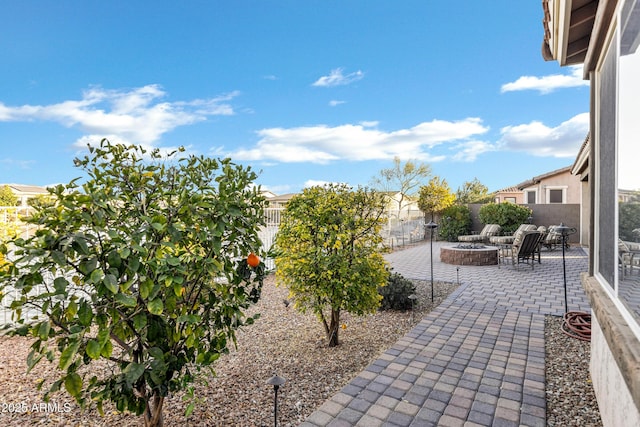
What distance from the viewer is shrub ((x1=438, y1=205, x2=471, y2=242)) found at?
16250mm

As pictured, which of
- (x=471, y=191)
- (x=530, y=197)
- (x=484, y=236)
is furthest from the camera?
(x=471, y=191)

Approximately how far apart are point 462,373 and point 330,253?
5.57 feet

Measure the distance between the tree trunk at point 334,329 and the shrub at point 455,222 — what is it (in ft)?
45.2

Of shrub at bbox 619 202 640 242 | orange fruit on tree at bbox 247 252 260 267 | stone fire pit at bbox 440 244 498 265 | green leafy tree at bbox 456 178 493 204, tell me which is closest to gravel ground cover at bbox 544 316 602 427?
shrub at bbox 619 202 640 242

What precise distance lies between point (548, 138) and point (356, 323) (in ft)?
146

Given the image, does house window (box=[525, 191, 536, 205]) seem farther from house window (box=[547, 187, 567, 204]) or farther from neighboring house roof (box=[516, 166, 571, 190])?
house window (box=[547, 187, 567, 204])

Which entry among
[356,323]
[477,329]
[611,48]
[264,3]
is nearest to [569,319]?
[477,329]

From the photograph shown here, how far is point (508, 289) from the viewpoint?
6547 millimetres

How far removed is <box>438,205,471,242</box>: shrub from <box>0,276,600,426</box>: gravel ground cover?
39.6 feet

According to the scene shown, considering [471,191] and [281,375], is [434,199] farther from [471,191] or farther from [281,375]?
[471,191]

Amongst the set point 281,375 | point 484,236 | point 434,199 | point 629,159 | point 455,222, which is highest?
point 434,199

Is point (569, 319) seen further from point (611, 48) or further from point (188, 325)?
point (188, 325)

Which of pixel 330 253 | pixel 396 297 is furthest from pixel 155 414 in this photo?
pixel 396 297

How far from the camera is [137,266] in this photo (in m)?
1.61
